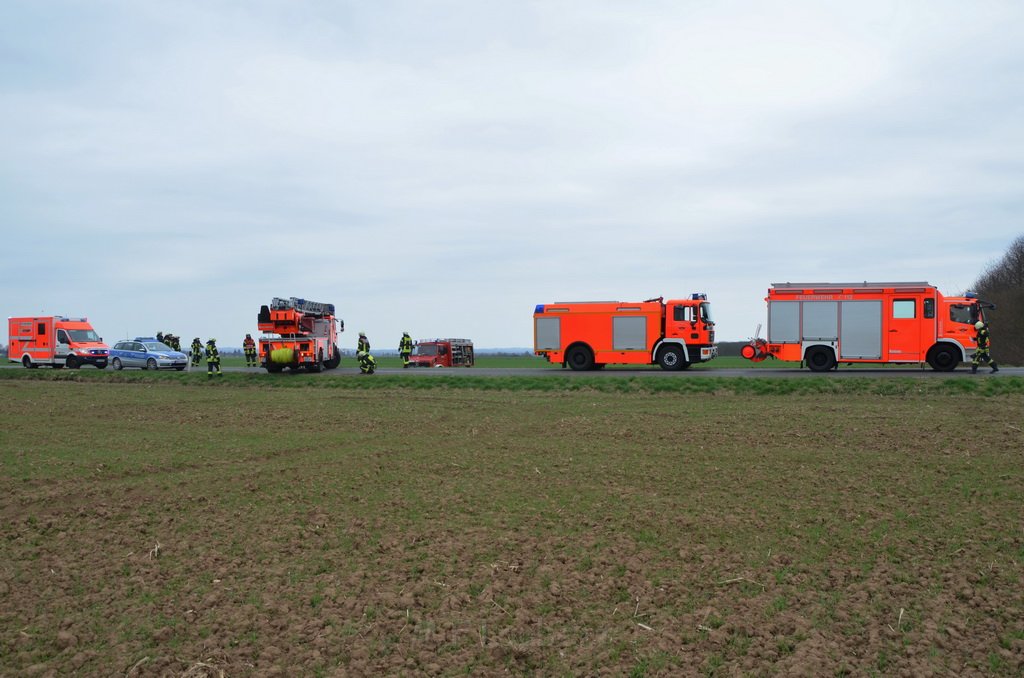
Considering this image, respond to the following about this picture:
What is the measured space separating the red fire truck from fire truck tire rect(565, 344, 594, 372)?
1327 cm

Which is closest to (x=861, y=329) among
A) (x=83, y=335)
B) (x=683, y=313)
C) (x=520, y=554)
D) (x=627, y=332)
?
(x=683, y=313)

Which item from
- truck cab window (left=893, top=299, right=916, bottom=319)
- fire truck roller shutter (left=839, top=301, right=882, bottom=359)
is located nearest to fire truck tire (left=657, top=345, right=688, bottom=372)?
fire truck roller shutter (left=839, top=301, right=882, bottom=359)

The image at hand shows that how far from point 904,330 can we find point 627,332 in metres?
9.29

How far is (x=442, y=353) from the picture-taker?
43500 mm

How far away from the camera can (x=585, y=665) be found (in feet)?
16.7

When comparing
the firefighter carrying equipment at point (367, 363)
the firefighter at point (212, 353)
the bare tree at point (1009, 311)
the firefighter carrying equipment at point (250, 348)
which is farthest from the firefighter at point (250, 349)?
the bare tree at point (1009, 311)

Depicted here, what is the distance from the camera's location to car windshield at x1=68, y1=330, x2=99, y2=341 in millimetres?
38719

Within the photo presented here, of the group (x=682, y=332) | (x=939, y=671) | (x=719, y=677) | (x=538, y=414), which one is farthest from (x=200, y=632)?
(x=682, y=332)

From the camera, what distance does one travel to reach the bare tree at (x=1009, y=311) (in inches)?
2021

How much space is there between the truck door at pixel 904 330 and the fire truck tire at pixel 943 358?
0.42m

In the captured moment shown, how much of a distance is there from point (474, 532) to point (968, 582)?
14.0 ft

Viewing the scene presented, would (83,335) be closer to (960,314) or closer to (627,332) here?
(627,332)

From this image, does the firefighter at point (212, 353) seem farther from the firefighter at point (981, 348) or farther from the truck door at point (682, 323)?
the firefighter at point (981, 348)

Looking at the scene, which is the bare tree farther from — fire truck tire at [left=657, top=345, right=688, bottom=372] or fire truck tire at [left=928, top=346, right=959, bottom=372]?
fire truck tire at [left=657, top=345, right=688, bottom=372]
